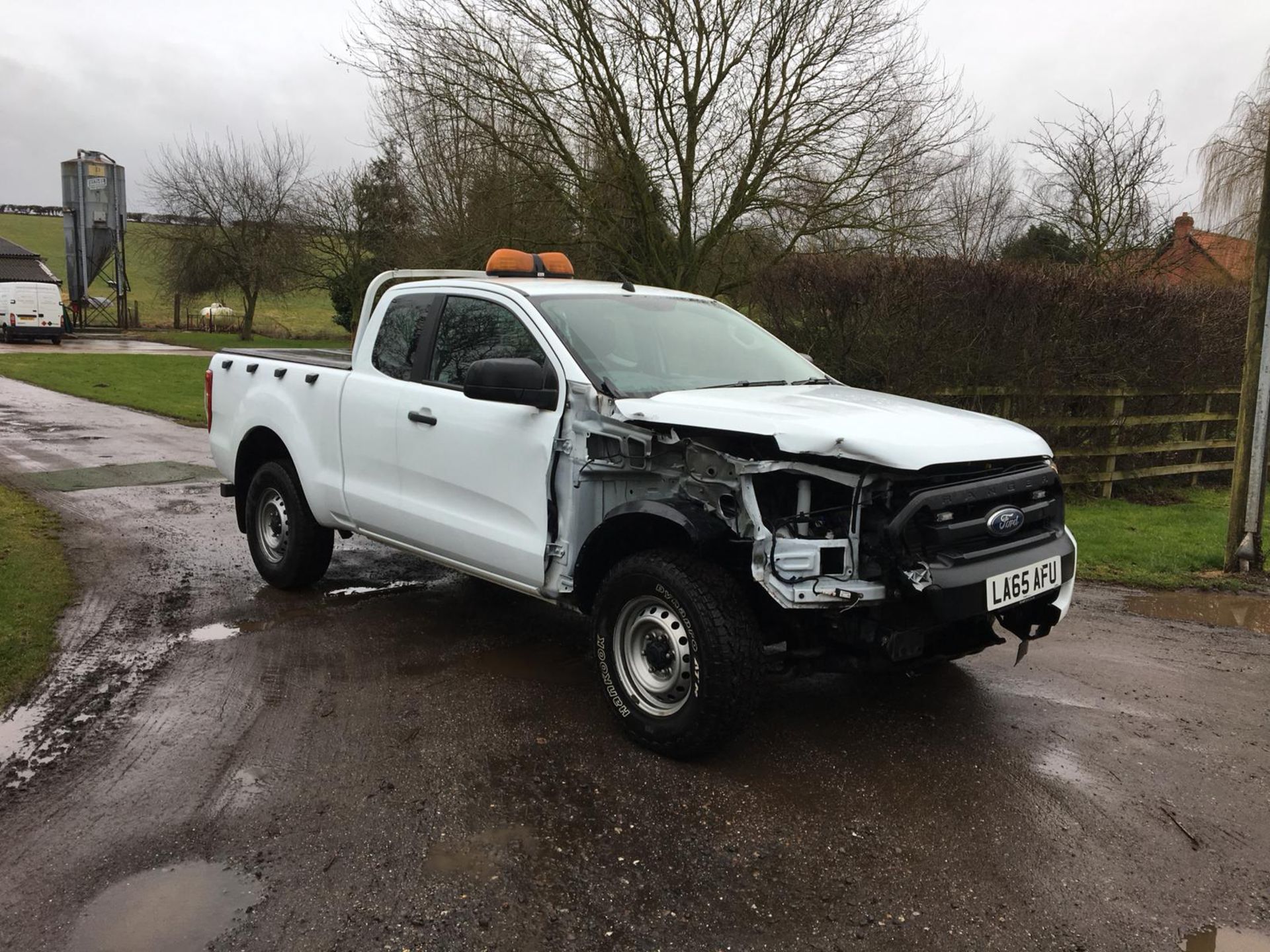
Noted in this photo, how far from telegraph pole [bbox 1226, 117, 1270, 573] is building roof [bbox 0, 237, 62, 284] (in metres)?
39.6

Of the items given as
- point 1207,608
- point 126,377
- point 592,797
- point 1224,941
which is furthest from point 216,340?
point 1224,941

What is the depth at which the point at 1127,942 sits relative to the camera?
2910 mm

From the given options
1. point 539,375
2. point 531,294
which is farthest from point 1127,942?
point 531,294

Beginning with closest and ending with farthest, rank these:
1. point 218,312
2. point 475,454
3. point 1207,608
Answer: point 475,454, point 1207,608, point 218,312

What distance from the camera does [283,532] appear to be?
6348 millimetres

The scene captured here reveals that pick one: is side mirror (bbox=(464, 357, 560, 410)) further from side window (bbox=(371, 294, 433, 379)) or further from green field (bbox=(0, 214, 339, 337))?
green field (bbox=(0, 214, 339, 337))

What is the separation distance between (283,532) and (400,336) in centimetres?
169

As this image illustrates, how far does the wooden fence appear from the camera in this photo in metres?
10.6

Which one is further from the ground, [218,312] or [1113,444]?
[218,312]

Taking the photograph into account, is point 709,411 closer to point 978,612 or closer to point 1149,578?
point 978,612

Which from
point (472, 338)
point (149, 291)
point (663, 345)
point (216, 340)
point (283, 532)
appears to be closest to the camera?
point (663, 345)

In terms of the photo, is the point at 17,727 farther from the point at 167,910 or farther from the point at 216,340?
Result: the point at 216,340

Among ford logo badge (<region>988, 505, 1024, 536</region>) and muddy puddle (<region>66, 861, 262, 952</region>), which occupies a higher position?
ford logo badge (<region>988, 505, 1024, 536</region>)

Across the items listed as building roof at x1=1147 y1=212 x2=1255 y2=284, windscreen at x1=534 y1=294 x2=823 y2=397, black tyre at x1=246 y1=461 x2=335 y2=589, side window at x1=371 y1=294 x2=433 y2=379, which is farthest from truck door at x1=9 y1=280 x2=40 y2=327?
windscreen at x1=534 y1=294 x2=823 y2=397
